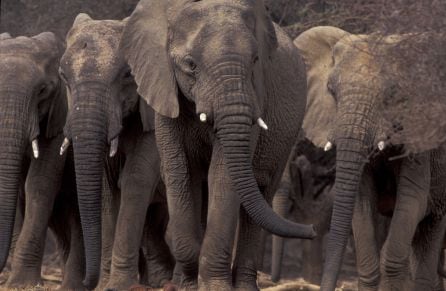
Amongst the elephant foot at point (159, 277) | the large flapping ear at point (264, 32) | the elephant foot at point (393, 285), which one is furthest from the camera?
the elephant foot at point (159, 277)

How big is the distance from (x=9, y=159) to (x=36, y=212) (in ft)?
2.15

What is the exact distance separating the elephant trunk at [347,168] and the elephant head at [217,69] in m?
0.86

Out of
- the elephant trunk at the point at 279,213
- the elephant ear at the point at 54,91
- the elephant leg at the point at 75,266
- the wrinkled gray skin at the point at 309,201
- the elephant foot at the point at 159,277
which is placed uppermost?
the elephant ear at the point at 54,91

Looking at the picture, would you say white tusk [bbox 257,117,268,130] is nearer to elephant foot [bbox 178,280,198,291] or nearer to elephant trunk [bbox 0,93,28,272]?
elephant foot [bbox 178,280,198,291]

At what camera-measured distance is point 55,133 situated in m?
14.2

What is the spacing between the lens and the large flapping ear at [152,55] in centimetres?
1213

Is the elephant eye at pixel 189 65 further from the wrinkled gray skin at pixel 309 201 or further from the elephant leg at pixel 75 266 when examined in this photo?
the wrinkled gray skin at pixel 309 201

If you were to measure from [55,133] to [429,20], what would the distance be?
A: 4.10 m

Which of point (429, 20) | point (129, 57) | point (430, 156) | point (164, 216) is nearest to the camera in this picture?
point (429, 20)

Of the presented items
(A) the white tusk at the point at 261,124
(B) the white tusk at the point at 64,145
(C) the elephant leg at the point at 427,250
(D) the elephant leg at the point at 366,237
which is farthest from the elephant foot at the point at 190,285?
(C) the elephant leg at the point at 427,250

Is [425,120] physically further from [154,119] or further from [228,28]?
[154,119]

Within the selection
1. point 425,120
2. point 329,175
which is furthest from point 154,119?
point 329,175

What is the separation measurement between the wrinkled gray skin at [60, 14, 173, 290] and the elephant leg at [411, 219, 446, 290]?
250 cm

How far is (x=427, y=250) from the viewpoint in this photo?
14.6 metres
